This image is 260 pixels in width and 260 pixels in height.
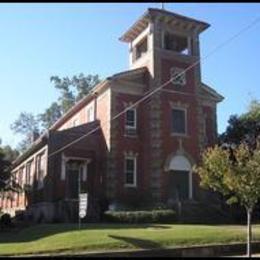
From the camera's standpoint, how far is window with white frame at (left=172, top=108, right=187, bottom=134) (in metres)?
39.1

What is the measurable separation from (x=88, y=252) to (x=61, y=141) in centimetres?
1830

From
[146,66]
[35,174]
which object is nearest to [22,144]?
[35,174]

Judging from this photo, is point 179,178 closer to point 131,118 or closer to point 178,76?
point 131,118

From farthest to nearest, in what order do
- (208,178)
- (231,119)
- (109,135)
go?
(231,119)
(109,135)
(208,178)

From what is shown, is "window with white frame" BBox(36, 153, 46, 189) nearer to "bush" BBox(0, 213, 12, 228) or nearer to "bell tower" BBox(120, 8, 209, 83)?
"bush" BBox(0, 213, 12, 228)

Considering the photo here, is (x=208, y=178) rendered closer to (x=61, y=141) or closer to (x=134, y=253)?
(x=134, y=253)

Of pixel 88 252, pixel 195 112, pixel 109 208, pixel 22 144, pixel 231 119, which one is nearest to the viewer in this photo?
pixel 88 252

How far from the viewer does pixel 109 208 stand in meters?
34.8

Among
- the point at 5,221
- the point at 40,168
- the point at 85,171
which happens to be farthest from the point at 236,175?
the point at 40,168

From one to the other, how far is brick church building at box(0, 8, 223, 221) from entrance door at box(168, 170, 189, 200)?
0.23 ft

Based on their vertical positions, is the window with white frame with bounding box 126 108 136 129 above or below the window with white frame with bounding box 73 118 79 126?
below

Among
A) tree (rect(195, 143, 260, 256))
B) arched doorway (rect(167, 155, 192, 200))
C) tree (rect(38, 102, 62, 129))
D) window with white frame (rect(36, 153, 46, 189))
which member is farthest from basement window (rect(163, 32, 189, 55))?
tree (rect(38, 102, 62, 129))

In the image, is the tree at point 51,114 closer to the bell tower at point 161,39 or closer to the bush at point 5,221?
the bell tower at point 161,39

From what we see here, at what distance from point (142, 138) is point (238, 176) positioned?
19194 millimetres
